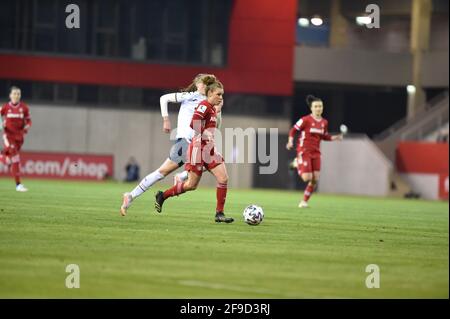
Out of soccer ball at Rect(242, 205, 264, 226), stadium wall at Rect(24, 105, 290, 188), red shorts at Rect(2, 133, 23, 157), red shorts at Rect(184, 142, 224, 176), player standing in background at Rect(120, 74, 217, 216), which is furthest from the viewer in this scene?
stadium wall at Rect(24, 105, 290, 188)

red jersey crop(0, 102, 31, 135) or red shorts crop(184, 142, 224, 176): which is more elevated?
red jersey crop(0, 102, 31, 135)

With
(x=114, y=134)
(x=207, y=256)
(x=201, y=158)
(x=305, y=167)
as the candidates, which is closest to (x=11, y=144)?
(x=305, y=167)

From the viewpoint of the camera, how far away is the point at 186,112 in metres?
20.5

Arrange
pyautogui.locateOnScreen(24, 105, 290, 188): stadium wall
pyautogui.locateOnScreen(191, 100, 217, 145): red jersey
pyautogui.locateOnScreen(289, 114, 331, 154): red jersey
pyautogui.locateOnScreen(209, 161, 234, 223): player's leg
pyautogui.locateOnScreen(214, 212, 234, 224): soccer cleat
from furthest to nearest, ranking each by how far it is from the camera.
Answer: pyautogui.locateOnScreen(24, 105, 290, 188): stadium wall → pyautogui.locateOnScreen(289, 114, 331, 154): red jersey → pyautogui.locateOnScreen(214, 212, 234, 224): soccer cleat → pyautogui.locateOnScreen(209, 161, 234, 223): player's leg → pyautogui.locateOnScreen(191, 100, 217, 145): red jersey

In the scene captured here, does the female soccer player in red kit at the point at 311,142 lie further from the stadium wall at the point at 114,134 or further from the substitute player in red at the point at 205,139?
the stadium wall at the point at 114,134

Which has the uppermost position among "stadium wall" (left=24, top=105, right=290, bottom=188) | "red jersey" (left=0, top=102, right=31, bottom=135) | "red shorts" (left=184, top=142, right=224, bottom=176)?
"stadium wall" (left=24, top=105, right=290, bottom=188)

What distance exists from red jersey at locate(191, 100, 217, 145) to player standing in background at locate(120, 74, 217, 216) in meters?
0.55

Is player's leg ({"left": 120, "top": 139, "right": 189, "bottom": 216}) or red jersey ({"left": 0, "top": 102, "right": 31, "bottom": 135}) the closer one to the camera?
player's leg ({"left": 120, "top": 139, "right": 189, "bottom": 216})

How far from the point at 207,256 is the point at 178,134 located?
7387 millimetres

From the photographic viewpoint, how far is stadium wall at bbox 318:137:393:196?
163 ft

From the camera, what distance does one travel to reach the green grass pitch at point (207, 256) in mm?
10562

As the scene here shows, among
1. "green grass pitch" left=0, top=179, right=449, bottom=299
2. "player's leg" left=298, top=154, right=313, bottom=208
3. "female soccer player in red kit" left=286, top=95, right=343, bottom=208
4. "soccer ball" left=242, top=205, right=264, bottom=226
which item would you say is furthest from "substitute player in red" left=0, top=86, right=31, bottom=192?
"soccer ball" left=242, top=205, right=264, bottom=226

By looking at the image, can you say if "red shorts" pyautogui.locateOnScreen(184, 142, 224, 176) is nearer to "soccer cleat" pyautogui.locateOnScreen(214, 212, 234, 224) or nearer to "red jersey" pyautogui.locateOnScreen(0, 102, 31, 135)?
"soccer cleat" pyautogui.locateOnScreen(214, 212, 234, 224)

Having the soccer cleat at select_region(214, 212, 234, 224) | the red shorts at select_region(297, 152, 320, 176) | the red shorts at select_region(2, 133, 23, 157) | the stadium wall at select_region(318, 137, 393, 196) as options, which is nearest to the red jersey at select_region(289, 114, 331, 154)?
the red shorts at select_region(297, 152, 320, 176)
